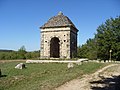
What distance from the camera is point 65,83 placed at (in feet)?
36.2

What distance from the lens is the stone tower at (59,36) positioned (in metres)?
36.7

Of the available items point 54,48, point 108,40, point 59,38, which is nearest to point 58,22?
point 59,38

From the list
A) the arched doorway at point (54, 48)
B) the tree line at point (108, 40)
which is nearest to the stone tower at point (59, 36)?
the arched doorway at point (54, 48)

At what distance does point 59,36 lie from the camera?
3756cm

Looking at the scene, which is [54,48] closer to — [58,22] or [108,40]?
[58,22]

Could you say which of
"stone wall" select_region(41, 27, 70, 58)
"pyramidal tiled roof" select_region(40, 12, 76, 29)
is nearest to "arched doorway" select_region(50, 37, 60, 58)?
"stone wall" select_region(41, 27, 70, 58)

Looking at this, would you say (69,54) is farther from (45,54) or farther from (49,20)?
(49,20)

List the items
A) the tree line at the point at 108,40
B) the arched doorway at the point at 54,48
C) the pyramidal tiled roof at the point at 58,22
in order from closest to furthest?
1. the tree line at the point at 108,40
2. the pyramidal tiled roof at the point at 58,22
3. the arched doorway at the point at 54,48

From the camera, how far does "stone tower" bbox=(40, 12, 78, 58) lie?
1443 inches

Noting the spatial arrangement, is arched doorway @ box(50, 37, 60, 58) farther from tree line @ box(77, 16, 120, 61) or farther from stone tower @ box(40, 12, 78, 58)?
tree line @ box(77, 16, 120, 61)

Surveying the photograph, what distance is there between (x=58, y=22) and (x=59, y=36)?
2673 mm

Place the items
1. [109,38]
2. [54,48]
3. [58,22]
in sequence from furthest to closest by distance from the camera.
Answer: [54,48], [58,22], [109,38]

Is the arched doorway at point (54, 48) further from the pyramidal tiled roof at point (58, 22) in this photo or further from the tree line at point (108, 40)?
the tree line at point (108, 40)

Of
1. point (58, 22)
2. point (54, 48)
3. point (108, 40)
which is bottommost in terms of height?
point (54, 48)
